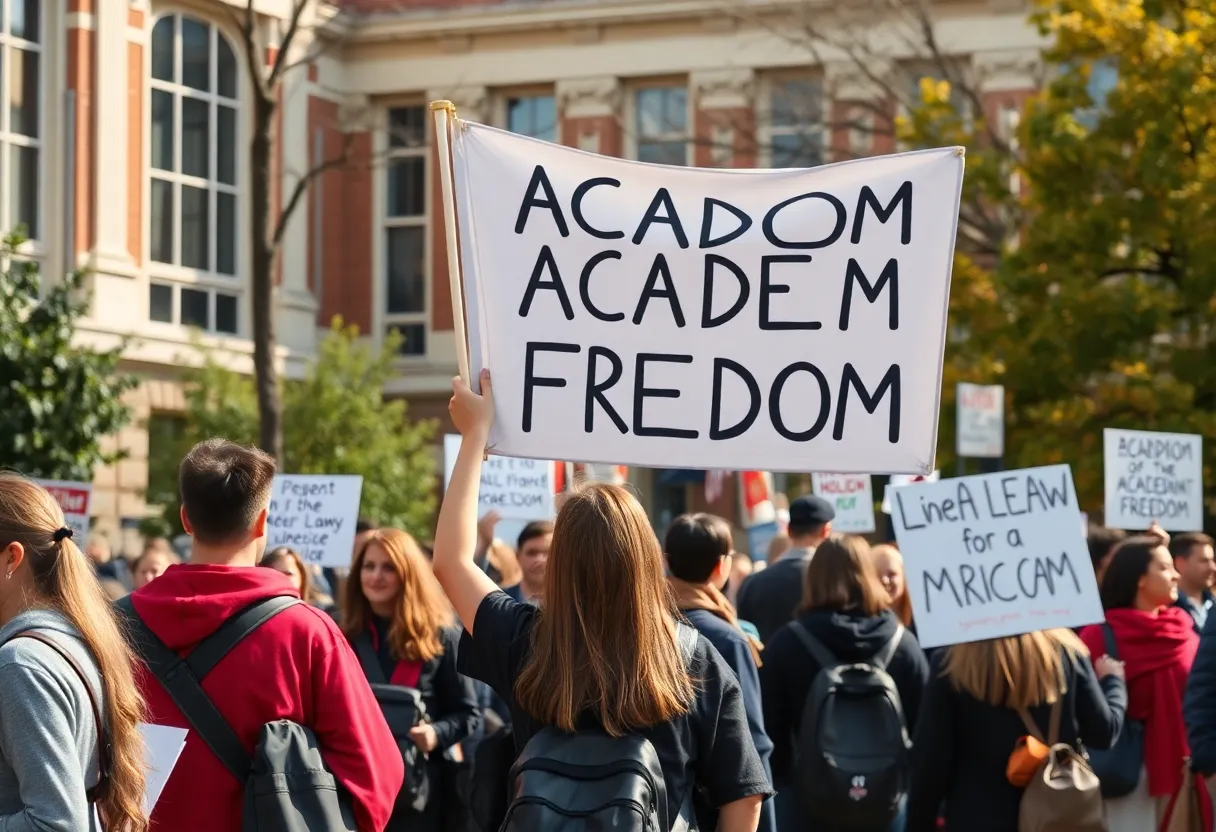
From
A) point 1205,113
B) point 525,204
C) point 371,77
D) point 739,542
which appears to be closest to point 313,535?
point 525,204

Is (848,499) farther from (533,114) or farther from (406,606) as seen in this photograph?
(533,114)

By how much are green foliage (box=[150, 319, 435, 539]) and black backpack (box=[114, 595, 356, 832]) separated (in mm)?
24127

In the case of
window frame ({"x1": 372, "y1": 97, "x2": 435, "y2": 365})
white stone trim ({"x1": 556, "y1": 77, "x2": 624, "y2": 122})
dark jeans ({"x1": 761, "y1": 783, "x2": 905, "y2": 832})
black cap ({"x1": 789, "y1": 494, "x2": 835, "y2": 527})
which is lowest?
dark jeans ({"x1": 761, "y1": 783, "x2": 905, "y2": 832})

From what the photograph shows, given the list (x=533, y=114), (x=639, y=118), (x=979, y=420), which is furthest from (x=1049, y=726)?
(x=533, y=114)

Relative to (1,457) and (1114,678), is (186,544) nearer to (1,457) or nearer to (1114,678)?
(1,457)

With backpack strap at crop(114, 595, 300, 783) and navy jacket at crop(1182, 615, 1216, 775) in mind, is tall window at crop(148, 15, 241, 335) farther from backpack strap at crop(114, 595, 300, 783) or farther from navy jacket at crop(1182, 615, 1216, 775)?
backpack strap at crop(114, 595, 300, 783)

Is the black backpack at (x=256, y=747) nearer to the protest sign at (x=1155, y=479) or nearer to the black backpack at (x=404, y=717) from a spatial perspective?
the black backpack at (x=404, y=717)

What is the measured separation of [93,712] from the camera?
11.9 ft

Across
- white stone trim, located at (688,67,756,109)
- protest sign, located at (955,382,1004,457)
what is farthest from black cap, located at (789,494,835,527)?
white stone trim, located at (688,67,756,109)

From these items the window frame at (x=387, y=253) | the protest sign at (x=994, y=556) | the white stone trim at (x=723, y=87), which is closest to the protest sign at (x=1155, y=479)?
the protest sign at (x=994, y=556)

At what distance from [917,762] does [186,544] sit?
393 inches

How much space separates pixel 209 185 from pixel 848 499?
1850 centimetres

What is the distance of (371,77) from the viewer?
3647 cm

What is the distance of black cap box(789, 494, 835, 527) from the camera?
28.9ft
